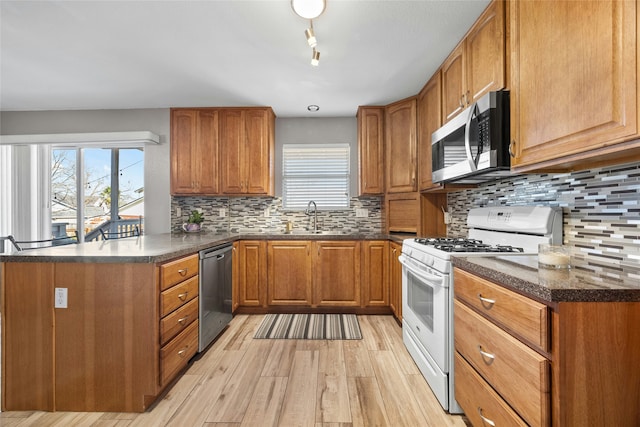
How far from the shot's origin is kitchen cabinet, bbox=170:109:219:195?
3.38m

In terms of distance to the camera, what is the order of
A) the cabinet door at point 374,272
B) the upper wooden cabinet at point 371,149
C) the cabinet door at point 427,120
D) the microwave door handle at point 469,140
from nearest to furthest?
the microwave door handle at point 469,140
the cabinet door at point 427,120
the cabinet door at point 374,272
the upper wooden cabinet at point 371,149

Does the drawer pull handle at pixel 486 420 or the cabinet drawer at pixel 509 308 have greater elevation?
the cabinet drawer at pixel 509 308

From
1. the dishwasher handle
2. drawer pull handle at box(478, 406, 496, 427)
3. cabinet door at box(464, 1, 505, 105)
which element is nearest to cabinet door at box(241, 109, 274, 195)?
the dishwasher handle

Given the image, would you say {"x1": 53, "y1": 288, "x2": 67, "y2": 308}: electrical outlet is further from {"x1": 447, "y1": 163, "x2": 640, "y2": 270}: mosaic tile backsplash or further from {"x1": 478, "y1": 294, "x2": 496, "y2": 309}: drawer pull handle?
{"x1": 447, "y1": 163, "x2": 640, "y2": 270}: mosaic tile backsplash

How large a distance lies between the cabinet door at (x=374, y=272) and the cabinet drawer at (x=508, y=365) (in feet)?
5.37

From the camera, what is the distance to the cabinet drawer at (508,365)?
90 cm

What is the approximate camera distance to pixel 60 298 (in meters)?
1.60

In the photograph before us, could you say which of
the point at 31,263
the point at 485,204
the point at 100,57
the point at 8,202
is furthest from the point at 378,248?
the point at 8,202

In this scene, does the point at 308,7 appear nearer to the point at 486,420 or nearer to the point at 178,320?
the point at 178,320

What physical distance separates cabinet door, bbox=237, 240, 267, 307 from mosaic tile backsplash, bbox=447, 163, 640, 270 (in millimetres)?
2404

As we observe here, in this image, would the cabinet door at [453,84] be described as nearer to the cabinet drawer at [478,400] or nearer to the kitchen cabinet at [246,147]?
the cabinet drawer at [478,400]

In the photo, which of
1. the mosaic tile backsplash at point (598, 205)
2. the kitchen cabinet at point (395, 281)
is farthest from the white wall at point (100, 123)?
the mosaic tile backsplash at point (598, 205)

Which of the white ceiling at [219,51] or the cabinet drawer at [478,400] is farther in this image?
the white ceiling at [219,51]

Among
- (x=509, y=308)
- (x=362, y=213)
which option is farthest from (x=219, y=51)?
(x=509, y=308)
